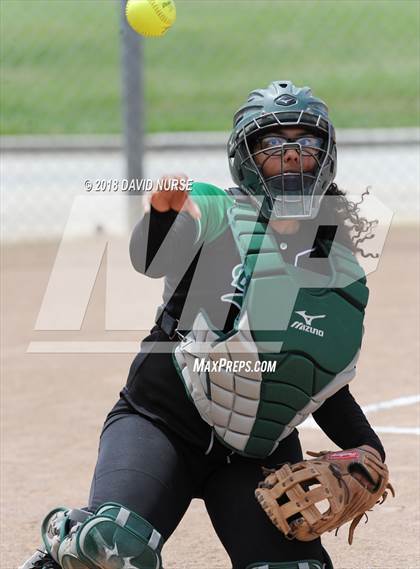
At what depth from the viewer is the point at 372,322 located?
673 centimetres

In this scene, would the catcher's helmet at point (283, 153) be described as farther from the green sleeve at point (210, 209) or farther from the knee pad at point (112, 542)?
the knee pad at point (112, 542)

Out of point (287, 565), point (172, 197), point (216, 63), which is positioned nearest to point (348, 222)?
point (172, 197)

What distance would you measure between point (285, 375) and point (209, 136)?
11.4 metres

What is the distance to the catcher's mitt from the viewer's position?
→ 3027 millimetres

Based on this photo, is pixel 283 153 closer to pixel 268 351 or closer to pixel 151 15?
pixel 268 351

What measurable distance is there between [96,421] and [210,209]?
2217mm

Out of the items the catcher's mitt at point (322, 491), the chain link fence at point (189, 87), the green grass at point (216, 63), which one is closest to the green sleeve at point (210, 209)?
the catcher's mitt at point (322, 491)

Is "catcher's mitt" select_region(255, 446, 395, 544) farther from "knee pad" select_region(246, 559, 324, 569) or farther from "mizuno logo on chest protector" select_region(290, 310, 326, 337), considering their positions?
"mizuno logo on chest protector" select_region(290, 310, 326, 337)

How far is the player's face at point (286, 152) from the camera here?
3.17 metres

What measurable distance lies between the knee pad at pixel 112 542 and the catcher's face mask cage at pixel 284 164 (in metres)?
0.87

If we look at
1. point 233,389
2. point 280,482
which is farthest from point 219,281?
point 280,482

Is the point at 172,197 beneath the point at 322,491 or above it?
above

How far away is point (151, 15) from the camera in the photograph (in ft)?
17.3

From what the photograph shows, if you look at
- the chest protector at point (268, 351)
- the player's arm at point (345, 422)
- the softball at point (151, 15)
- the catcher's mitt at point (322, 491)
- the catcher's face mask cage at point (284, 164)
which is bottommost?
the catcher's mitt at point (322, 491)
